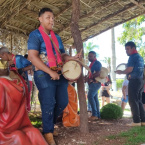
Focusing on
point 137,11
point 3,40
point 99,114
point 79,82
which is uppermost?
point 137,11

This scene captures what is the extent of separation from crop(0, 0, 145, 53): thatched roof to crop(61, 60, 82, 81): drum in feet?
7.45

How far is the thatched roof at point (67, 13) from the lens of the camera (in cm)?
500

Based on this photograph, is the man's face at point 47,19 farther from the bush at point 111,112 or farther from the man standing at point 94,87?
the bush at point 111,112

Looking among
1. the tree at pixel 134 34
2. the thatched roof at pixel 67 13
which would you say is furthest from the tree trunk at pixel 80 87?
the tree at pixel 134 34

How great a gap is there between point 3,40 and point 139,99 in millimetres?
4156

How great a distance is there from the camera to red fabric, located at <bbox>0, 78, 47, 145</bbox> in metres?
2.48

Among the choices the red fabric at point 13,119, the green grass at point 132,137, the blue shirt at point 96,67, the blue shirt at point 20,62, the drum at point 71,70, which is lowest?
the green grass at point 132,137

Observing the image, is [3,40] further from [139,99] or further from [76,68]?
[139,99]

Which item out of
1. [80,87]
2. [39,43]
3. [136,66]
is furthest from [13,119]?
[136,66]

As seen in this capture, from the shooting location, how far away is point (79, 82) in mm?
3643

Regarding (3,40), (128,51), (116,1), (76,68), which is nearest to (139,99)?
(128,51)

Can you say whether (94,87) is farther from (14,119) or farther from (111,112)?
(14,119)

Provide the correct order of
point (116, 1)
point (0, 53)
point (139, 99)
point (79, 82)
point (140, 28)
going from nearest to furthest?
1. point (79, 82)
2. point (0, 53)
3. point (139, 99)
4. point (116, 1)
5. point (140, 28)

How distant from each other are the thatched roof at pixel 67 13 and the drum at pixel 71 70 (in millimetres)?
2269
